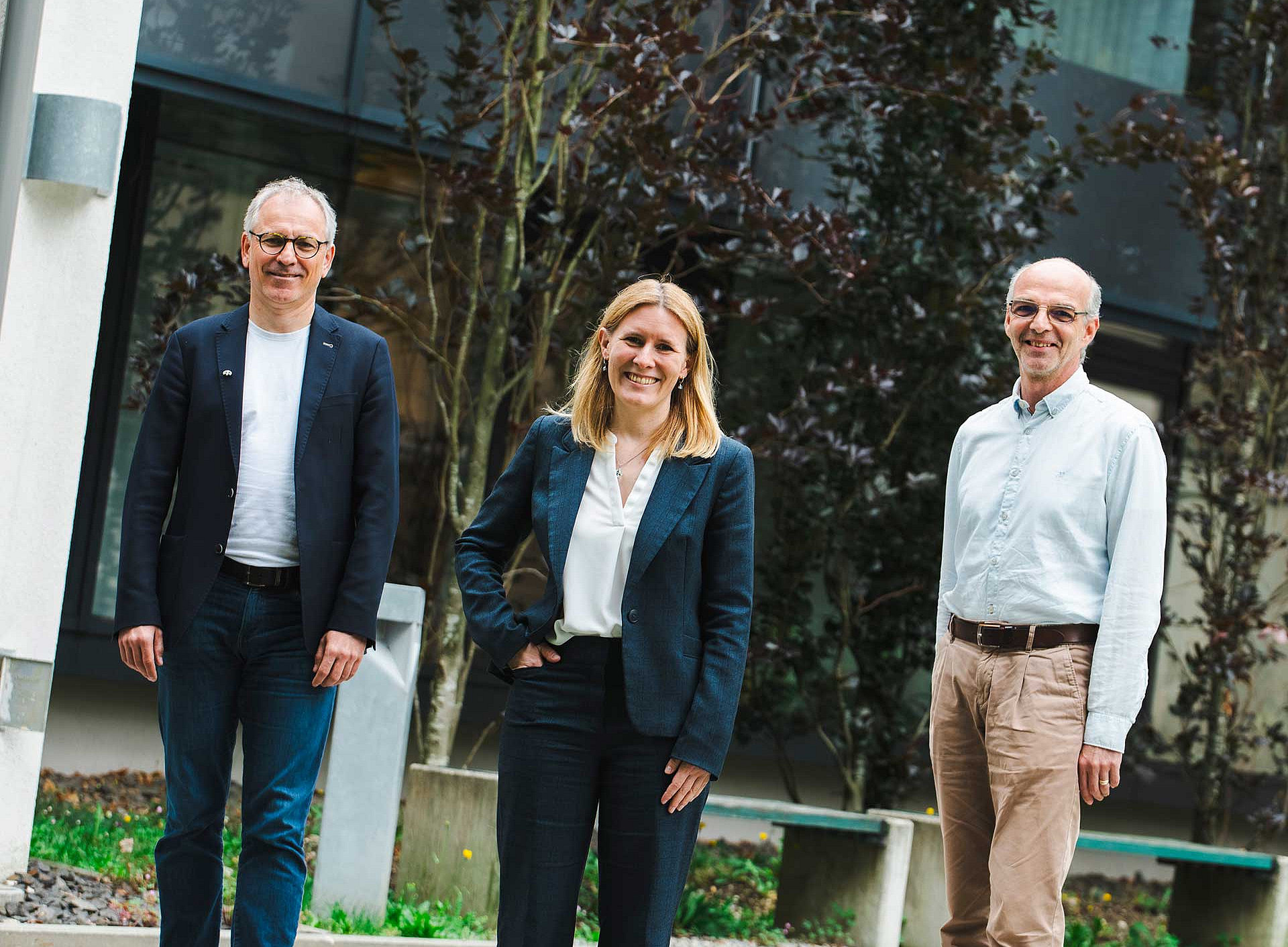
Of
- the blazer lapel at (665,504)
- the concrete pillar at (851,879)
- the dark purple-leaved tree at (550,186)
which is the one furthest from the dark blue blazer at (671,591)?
the concrete pillar at (851,879)

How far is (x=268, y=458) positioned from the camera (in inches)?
142

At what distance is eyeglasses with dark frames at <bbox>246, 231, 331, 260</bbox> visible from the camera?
3584mm

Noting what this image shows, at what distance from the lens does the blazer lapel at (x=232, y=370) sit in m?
3.58

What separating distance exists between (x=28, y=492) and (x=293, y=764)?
1.87 m

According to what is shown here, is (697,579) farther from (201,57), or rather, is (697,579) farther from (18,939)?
(201,57)

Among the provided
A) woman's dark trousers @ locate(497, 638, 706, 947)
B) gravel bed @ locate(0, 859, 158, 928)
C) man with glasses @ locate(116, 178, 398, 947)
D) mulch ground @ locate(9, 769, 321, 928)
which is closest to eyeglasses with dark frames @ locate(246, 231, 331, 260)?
man with glasses @ locate(116, 178, 398, 947)

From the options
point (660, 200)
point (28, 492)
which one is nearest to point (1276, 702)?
point (660, 200)

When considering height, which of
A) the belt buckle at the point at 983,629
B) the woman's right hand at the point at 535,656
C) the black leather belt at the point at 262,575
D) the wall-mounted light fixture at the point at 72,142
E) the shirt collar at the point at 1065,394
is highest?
→ the wall-mounted light fixture at the point at 72,142

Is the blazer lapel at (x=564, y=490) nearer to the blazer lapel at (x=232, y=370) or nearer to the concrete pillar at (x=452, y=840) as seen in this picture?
the blazer lapel at (x=232, y=370)

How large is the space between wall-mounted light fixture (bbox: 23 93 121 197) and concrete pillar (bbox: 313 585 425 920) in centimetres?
176

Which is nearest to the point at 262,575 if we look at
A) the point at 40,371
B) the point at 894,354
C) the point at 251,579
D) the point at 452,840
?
the point at 251,579

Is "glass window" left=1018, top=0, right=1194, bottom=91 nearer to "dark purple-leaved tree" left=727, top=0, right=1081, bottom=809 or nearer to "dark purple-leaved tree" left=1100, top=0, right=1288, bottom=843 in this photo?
"dark purple-leaved tree" left=1100, top=0, right=1288, bottom=843

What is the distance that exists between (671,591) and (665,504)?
19 cm

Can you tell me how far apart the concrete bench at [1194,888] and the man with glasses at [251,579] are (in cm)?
332
